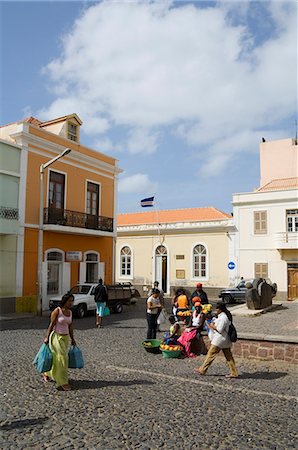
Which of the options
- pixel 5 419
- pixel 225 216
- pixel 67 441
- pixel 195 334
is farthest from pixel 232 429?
pixel 225 216

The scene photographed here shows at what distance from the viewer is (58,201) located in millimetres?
20641

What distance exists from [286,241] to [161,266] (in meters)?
9.10

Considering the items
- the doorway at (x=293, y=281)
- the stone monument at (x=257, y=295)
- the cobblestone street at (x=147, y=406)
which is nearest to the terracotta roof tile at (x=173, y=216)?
the doorway at (x=293, y=281)

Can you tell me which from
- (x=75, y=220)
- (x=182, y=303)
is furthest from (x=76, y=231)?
(x=182, y=303)

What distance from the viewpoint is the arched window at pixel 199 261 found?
29266 millimetres

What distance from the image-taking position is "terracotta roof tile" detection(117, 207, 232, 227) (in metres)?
31.1

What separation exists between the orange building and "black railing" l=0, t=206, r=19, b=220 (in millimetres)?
241

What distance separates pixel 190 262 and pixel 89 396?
77.5 ft

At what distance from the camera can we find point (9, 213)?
17875 millimetres

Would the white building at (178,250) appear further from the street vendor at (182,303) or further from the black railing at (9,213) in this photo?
the street vendor at (182,303)

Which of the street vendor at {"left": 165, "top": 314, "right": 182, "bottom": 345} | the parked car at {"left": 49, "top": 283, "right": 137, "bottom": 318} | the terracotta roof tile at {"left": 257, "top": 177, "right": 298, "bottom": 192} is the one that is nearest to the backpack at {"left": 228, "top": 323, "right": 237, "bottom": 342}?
the street vendor at {"left": 165, "top": 314, "right": 182, "bottom": 345}

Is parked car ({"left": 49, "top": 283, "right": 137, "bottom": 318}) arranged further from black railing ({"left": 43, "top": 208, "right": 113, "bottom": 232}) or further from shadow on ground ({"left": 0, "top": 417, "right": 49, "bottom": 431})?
shadow on ground ({"left": 0, "top": 417, "right": 49, "bottom": 431})

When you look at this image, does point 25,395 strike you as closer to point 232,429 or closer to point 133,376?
point 133,376

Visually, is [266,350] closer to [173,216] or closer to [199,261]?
[199,261]
